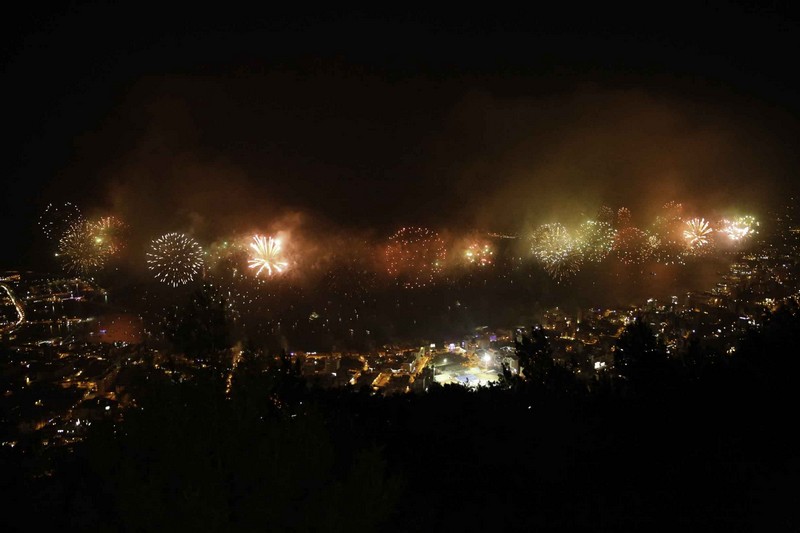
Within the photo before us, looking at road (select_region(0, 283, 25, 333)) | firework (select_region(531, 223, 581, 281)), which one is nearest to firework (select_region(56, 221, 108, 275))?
road (select_region(0, 283, 25, 333))

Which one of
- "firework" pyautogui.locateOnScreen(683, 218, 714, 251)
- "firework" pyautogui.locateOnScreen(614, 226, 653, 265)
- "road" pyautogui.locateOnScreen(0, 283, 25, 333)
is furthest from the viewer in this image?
"firework" pyautogui.locateOnScreen(683, 218, 714, 251)

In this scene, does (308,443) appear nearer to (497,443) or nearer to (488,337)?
(497,443)

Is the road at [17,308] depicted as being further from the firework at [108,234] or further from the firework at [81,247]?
the firework at [108,234]

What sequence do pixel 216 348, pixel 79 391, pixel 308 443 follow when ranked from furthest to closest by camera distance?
1. pixel 79 391
2. pixel 216 348
3. pixel 308 443

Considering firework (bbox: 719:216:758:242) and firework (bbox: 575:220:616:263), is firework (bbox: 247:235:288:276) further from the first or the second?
firework (bbox: 719:216:758:242)

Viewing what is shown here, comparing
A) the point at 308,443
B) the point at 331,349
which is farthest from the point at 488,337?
the point at 308,443

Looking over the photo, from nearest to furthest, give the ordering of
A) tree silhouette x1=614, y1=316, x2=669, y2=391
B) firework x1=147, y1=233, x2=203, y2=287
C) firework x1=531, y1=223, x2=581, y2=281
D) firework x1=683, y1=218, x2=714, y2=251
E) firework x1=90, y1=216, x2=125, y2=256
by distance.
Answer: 1. tree silhouette x1=614, y1=316, x2=669, y2=391
2. firework x1=90, y1=216, x2=125, y2=256
3. firework x1=147, y1=233, x2=203, y2=287
4. firework x1=531, y1=223, x2=581, y2=281
5. firework x1=683, y1=218, x2=714, y2=251

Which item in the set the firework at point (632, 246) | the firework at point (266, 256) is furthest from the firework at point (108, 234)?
the firework at point (632, 246)
